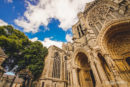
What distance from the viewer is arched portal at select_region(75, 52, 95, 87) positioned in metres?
7.85

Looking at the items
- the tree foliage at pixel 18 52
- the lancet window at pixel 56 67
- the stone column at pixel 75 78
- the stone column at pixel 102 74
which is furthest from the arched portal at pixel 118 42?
the tree foliage at pixel 18 52

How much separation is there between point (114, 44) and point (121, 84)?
4766 millimetres

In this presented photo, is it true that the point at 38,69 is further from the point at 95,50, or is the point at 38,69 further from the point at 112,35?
the point at 112,35

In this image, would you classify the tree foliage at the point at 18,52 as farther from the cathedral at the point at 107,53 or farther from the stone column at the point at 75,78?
the cathedral at the point at 107,53

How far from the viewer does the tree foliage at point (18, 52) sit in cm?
1035

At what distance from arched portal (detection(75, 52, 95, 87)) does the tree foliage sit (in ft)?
28.7

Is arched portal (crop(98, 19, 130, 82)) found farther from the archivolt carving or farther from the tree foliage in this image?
the tree foliage

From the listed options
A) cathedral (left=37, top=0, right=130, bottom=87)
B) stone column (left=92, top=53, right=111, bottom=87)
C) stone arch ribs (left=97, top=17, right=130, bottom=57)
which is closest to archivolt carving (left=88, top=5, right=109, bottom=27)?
cathedral (left=37, top=0, right=130, bottom=87)

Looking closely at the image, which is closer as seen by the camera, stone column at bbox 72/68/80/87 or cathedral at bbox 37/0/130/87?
cathedral at bbox 37/0/130/87

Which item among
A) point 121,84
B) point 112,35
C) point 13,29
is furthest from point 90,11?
point 13,29

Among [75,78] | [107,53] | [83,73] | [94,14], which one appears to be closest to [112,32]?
[107,53]

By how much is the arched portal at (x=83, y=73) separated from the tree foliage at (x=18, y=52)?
874 centimetres

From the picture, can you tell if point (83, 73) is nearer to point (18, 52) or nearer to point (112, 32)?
point (112, 32)

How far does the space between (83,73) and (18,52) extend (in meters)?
12.4
